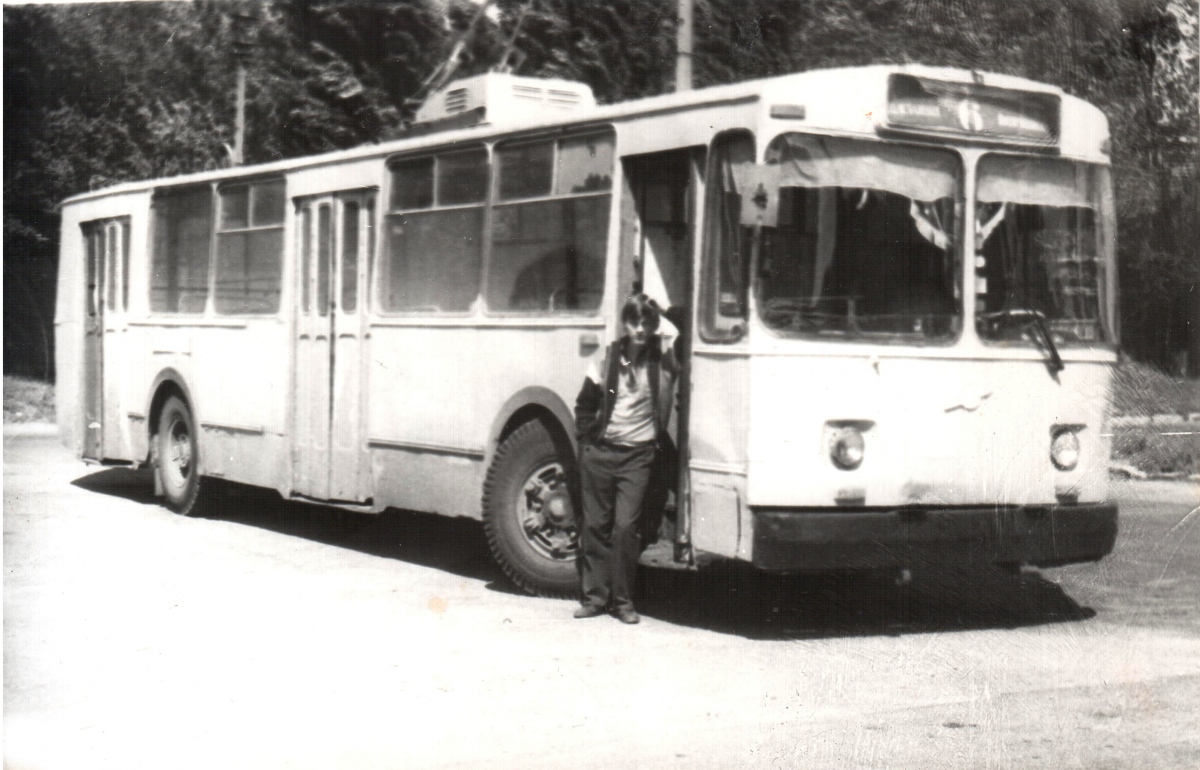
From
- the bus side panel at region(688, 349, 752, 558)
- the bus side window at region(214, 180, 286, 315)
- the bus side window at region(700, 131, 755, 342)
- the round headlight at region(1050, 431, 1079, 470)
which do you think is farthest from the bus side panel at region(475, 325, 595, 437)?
the bus side window at region(214, 180, 286, 315)

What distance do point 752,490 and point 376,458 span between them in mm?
4226

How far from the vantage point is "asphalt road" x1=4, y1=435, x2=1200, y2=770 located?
20.1ft

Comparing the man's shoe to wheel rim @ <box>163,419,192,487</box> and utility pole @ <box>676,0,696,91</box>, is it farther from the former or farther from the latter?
wheel rim @ <box>163,419,192,487</box>

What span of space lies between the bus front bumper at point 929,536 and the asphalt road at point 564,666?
44 cm

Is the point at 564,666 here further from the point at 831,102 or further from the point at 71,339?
the point at 71,339

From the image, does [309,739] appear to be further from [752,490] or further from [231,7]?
[231,7]

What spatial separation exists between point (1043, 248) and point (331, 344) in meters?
5.59

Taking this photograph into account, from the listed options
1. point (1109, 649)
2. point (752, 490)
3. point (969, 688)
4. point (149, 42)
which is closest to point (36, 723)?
point (752, 490)

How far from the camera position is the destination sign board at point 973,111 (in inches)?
325

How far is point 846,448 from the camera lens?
8.05 meters

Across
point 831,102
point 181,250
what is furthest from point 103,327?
point 831,102

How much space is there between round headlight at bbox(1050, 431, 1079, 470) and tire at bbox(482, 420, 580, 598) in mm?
2805

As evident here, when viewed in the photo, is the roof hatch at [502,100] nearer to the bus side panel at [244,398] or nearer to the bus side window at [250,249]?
the bus side window at [250,249]

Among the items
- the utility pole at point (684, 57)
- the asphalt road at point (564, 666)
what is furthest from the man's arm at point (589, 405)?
the utility pole at point (684, 57)
